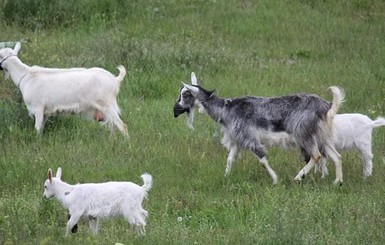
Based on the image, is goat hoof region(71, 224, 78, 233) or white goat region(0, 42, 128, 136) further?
white goat region(0, 42, 128, 136)

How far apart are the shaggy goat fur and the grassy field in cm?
29

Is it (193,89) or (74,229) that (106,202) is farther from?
(193,89)

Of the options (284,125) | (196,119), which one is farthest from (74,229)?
(196,119)

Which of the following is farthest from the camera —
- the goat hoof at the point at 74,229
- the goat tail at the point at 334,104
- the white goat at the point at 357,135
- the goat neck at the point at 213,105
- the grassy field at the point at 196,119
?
the goat neck at the point at 213,105

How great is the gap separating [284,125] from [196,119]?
3110mm

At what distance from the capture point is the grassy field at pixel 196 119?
889 centimetres

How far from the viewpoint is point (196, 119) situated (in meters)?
14.1

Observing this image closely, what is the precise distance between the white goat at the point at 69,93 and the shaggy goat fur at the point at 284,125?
204cm

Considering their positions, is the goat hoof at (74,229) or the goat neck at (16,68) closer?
the goat hoof at (74,229)

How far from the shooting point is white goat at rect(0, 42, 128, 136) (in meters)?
12.9

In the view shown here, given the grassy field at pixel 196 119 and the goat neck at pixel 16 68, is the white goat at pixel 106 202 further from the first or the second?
the goat neck at pixel 16 68

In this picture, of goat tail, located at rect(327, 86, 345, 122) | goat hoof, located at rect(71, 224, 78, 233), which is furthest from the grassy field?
goat tail, located at rect(327, 86, 345, 122)

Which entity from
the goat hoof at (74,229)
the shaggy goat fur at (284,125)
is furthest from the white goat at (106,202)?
the shaggy goat fur at (284,125)

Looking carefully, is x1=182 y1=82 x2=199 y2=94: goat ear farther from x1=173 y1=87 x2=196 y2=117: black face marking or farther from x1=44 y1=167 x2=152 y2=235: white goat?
x1=44 y1=167 x2=152 y2=235: white goat
